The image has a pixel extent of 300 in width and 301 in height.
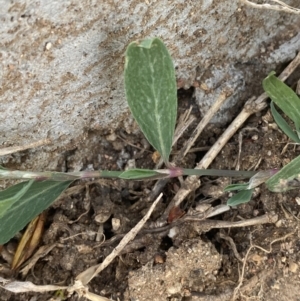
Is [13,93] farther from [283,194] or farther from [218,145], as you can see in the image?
[283,194]

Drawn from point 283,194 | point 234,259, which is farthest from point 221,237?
point 283,194

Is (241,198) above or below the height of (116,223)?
above

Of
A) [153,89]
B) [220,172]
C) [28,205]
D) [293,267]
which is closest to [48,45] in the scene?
[153,89]

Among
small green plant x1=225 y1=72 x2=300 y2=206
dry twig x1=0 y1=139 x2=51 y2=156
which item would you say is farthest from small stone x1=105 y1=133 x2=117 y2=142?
small green plant x1=225 y1=72 x2=300 y2=206

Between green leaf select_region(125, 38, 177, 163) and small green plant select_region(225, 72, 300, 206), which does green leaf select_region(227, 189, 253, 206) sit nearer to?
small green plant select_region(225, 72, 300, 206)

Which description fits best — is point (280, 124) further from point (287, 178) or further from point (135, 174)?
point (135, 174)

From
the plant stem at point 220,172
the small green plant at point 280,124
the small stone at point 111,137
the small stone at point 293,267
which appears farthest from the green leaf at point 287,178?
the small stone at point 111,137
